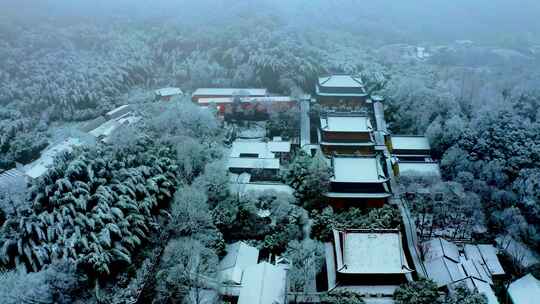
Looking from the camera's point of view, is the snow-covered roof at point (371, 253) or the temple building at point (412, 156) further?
the temple building at point (412, 156)

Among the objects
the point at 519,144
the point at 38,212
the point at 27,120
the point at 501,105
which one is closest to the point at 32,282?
the point at 38,212

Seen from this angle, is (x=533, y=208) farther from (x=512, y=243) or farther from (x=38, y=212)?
(x=38, y=212)

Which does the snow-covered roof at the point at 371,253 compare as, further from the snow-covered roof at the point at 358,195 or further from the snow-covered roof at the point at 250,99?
the snow-covered roof at the point at 250,99

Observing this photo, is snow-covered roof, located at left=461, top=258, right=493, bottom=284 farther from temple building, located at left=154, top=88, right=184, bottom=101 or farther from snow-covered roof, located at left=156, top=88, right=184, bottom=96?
snow-covered roof, located at left=156, top=88, right=184, bottom=96

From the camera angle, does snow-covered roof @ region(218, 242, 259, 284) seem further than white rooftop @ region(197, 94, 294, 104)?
No

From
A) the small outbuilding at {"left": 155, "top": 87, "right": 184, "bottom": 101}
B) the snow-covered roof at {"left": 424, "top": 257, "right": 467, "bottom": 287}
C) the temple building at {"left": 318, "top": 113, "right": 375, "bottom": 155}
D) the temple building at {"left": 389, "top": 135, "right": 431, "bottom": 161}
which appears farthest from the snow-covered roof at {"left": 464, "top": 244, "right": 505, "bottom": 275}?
the small outbuilding at {"left": 155, "top": 87, "right": 184, "bottom": 101}

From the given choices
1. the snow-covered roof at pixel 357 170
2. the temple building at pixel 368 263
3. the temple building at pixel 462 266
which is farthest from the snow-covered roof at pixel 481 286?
the snow-covered roof at pixel 357 170

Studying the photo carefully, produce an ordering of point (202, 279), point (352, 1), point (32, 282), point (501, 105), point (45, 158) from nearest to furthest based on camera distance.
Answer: point (32, 282) → point (202, 279) → point (45, 158) → point (501, 105) → point (352, 1)
